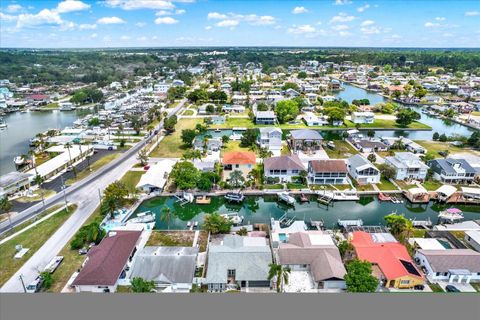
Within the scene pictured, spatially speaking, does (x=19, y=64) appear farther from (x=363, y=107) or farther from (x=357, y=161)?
(x=357, y=161)

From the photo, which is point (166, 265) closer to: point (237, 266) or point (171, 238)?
point (237, 266)

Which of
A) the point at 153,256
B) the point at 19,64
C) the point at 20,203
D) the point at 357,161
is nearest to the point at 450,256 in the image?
the point at 357,161

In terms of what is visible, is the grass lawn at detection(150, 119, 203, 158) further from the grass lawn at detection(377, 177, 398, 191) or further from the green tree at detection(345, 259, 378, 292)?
the green tree at detection(345, 259, 378, 292)

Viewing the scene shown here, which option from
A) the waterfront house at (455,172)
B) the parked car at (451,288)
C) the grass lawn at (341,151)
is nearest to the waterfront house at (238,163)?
the grass lawn at (341,151)

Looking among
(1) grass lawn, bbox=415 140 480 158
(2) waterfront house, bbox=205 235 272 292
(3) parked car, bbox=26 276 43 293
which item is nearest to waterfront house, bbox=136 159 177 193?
(2) waterfront house, bbox=205 235 272 292

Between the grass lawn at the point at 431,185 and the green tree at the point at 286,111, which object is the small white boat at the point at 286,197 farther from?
the green tree at the point at 286,111

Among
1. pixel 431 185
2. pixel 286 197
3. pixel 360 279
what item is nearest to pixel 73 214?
pixel 286 197
